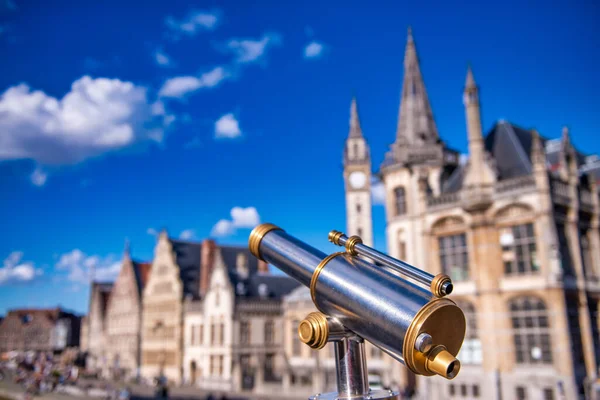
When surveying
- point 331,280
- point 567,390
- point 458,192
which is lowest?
point 567,390

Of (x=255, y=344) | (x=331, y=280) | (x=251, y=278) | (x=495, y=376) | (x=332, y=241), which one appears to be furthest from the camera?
(x=251, y=278)

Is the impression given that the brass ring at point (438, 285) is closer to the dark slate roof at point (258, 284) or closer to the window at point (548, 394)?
the window at point (548, 394)

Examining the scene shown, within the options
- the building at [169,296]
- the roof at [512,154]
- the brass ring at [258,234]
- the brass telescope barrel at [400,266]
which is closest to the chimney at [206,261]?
the building at [169,296]

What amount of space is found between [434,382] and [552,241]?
32.4ft

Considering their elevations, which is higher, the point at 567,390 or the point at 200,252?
the point at 200,252

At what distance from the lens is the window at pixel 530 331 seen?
1007 inches

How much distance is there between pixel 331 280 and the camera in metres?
4.34

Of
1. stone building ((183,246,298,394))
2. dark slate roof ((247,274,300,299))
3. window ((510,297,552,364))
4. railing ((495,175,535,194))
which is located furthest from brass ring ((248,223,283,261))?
dark slate roof ((247,274,300,299))

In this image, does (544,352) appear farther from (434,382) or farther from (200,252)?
(200,252)

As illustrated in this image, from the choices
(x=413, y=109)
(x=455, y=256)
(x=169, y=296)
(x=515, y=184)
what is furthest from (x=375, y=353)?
(x=169, y=296)

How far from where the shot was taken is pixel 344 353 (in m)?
4.48

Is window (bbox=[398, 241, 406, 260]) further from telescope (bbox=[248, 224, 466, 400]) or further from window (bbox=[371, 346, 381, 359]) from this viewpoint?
telescope (bbox=[248, 224, 466, 400])

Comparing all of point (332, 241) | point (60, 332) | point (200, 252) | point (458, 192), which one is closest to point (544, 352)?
point (458, 192)

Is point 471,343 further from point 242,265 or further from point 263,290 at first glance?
point 242,265
